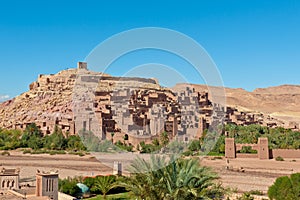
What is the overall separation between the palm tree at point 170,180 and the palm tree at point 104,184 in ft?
12.8

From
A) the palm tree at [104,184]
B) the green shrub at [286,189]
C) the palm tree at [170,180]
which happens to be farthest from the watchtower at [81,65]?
the palm tree at [170,180]

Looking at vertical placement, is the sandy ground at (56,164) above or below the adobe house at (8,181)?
below

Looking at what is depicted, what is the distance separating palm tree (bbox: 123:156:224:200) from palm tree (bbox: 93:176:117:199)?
3.91 m

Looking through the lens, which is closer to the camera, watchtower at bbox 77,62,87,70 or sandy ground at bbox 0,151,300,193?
sandy ground at bbox 0,151,300,193

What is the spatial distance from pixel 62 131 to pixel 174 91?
31.1 ft

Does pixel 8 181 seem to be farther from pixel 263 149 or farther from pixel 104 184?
pixel 263 149

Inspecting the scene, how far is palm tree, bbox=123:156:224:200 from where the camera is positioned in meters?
6.75

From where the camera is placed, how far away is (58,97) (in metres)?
43.9

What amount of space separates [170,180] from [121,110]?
22.3 m

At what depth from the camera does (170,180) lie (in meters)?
6.80

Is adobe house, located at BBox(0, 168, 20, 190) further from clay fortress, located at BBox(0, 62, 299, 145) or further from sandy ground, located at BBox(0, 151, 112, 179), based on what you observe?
clay fortress, located at BBox(0, 62, 299, 145)

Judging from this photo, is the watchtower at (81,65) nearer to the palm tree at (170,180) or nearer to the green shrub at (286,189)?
the green shrub at (286,189)

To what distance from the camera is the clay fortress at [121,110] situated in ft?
92.3

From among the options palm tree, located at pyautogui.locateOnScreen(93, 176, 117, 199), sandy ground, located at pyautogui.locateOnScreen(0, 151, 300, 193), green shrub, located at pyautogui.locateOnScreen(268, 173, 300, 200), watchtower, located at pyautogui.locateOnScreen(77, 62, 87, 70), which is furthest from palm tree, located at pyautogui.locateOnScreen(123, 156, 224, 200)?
watchtower, located at pyautogui.locateOnScreen(77, 62, 87, 70)
